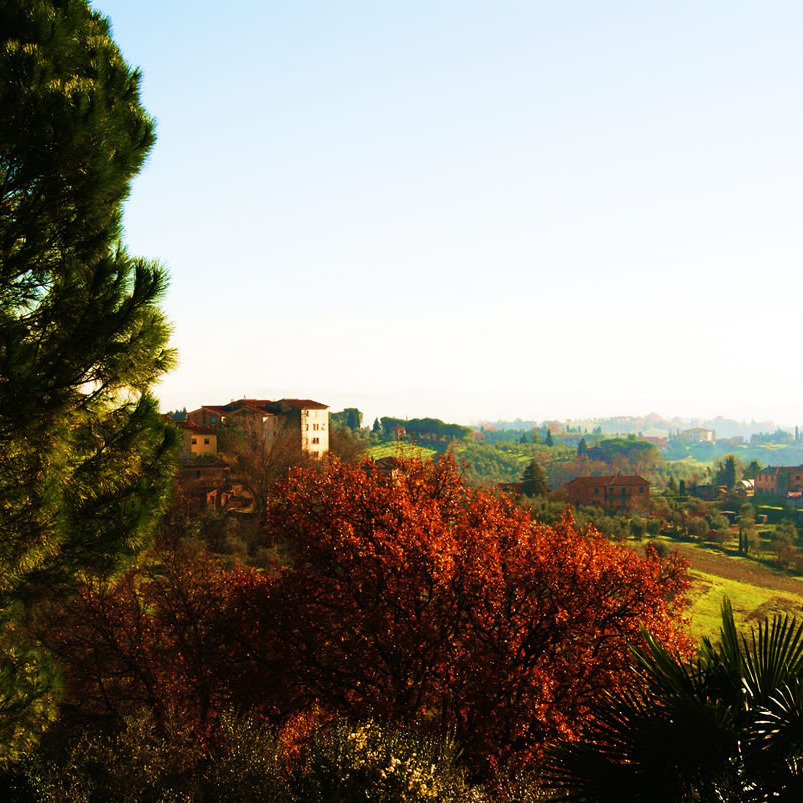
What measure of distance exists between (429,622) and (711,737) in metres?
9.75

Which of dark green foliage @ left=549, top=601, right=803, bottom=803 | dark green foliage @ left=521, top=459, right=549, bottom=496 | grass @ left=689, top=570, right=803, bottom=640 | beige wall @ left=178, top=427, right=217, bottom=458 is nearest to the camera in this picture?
dark green foliage @ left=549, top=601, right=803, bottom=803

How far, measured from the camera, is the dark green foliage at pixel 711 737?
6.36 metres

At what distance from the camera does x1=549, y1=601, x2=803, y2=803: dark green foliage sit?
6363 mm

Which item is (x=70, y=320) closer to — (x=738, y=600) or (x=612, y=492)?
(x=738, y=600)

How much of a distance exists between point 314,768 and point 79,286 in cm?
895

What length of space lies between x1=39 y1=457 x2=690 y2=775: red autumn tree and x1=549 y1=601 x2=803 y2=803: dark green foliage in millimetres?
6944

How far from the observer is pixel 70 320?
12906 mm

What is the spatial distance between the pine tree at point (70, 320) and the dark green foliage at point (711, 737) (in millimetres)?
9464

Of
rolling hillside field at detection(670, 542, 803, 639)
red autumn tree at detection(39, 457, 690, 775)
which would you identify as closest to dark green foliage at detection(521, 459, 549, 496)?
rolling hillside field at detection(670, 542, 803, 639)

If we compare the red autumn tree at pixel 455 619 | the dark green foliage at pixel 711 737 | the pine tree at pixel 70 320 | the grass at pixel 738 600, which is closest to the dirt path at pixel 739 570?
the grass at pixel 738 600

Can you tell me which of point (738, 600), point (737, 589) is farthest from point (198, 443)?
point (737, 589)

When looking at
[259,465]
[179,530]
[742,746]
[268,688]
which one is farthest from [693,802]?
[259,465]

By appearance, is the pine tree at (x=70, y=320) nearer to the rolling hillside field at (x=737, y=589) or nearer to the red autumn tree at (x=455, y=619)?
the red autumn tree at (x=455, y=619)

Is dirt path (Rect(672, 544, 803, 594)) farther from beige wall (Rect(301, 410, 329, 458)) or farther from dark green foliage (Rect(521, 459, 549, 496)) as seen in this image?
beige wall (Rect(301, 410, 329, 458))
